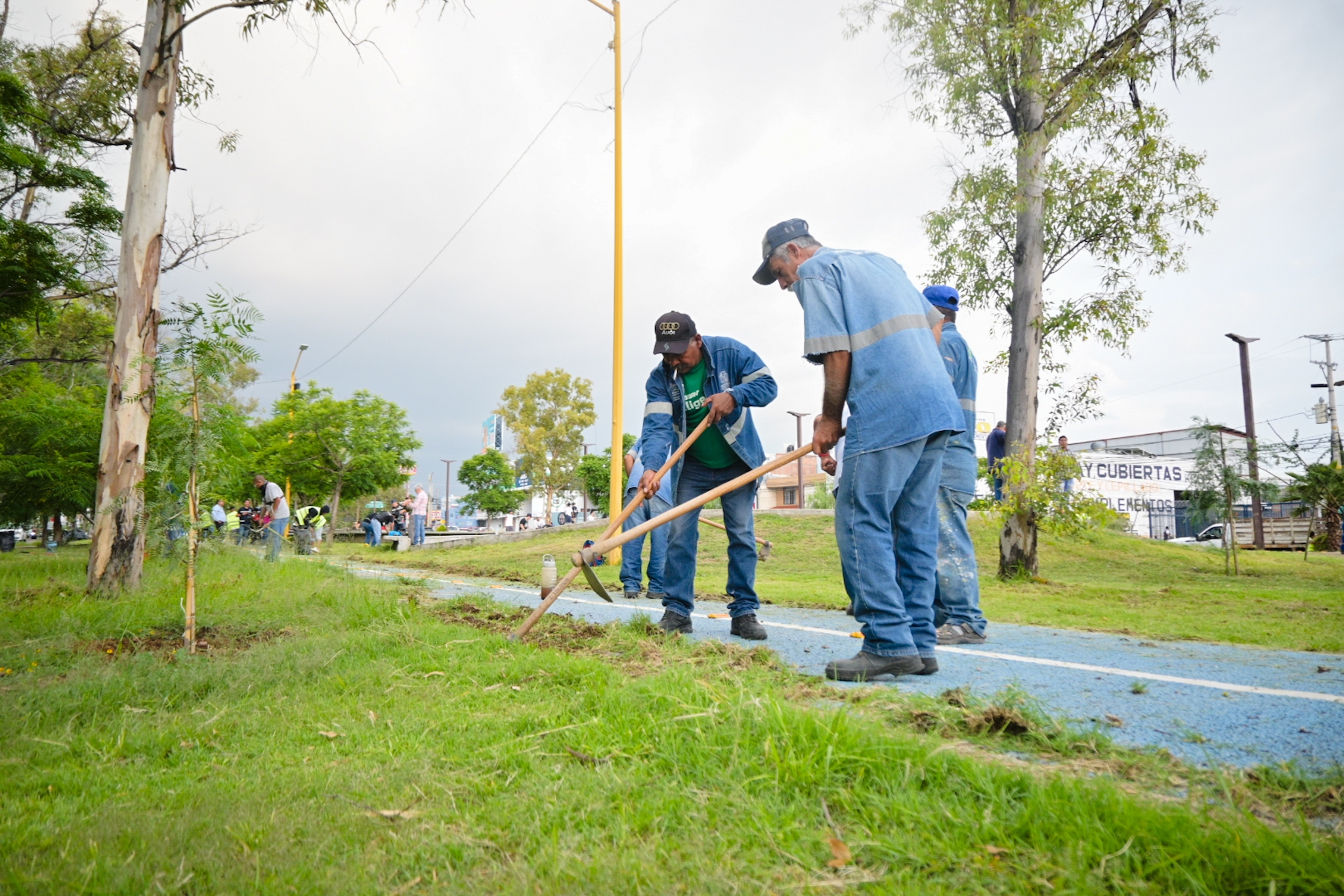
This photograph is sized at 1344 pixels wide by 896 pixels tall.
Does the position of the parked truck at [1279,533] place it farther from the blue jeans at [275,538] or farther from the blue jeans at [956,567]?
the blue jeans at [275,538]

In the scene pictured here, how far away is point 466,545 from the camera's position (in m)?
21.4

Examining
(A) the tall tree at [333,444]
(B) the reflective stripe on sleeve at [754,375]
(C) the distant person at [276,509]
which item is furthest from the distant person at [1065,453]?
(A) the tall tree at [333,444]

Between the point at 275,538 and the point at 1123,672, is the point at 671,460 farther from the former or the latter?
the point at 275,538

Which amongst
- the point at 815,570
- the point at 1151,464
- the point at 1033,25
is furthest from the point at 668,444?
the point at 1151,464

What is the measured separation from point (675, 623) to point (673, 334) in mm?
1871

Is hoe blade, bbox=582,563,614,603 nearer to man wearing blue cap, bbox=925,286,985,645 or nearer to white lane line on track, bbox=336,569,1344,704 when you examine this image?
white lane line on track, bbox=336,569,1344,704

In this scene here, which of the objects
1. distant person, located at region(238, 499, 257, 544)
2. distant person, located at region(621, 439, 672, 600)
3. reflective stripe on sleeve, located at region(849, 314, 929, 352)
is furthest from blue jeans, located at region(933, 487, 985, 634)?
distant person, located at region(238, 499, 257, 544)

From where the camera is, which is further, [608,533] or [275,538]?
[275,538]

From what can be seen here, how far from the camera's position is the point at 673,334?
492 centimetres

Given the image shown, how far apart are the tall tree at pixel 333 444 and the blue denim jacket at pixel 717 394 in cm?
2581

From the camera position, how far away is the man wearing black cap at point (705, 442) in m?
4.89

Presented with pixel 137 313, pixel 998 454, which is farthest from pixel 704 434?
pixel 998 454

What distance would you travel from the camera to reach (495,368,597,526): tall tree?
4584 centimetres

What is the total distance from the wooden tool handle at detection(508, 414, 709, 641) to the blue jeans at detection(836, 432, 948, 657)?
1.38m
